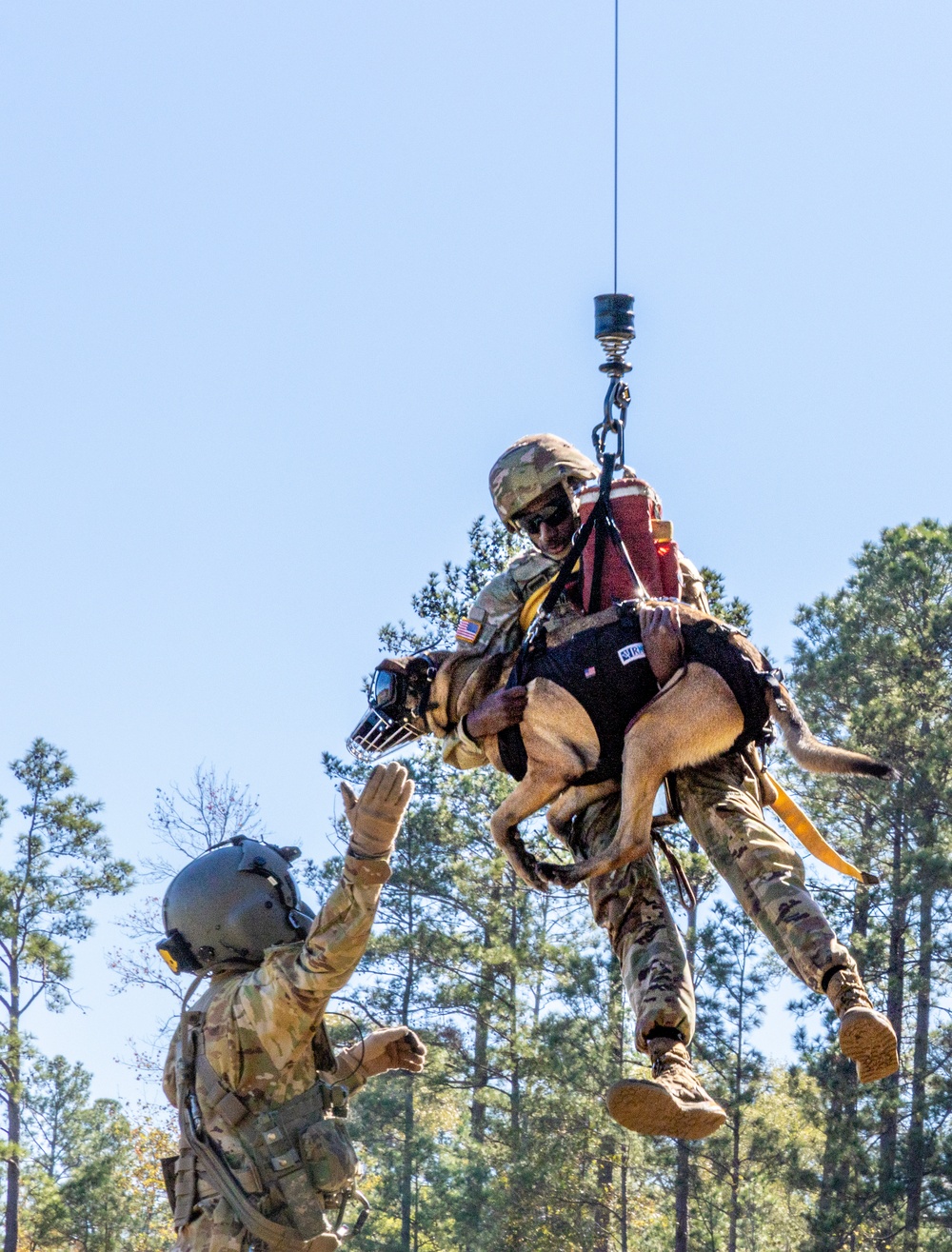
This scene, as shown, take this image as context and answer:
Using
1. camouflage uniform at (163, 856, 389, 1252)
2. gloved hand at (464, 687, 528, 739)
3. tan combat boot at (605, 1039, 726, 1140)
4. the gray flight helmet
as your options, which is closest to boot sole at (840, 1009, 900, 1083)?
tan combat boot at (605, 1039, 726, 1140)

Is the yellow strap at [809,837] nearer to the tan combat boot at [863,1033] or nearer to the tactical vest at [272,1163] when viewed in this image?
the tan combat boot at [863,1033]

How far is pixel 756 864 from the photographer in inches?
294

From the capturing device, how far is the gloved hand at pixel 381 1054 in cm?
927

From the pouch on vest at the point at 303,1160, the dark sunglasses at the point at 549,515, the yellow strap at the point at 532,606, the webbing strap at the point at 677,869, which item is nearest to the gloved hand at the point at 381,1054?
the pouch on vest at the point at 303,1160

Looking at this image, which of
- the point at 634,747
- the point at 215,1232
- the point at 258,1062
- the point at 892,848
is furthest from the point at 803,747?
the point at 892,848

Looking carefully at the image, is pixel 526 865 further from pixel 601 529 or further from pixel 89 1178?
pixel 89 1178

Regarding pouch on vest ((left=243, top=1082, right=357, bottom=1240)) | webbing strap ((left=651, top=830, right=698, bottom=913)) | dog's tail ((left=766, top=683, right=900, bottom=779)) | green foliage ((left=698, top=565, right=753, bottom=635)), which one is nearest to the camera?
dog's tail ((left=766, top=683, right=900, bottom=779))

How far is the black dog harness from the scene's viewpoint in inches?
295

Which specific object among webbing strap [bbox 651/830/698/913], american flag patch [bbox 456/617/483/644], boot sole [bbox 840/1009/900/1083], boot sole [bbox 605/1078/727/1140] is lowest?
boot sole [bbox 605/1078/727/1140]

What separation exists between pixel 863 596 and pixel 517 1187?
8354mm

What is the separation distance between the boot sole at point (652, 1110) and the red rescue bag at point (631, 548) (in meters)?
1.81

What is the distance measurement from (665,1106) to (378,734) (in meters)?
2.05

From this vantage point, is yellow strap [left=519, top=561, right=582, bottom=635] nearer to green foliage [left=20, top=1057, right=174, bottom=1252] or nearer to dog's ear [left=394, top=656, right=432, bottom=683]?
dog's ear [left=394, top=656, right=432, bottom=683]

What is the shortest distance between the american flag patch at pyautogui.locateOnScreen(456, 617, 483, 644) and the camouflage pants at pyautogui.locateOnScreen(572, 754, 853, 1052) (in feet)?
2.79
